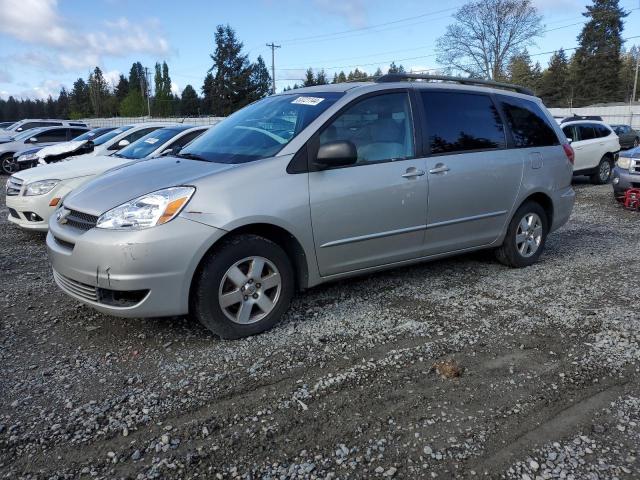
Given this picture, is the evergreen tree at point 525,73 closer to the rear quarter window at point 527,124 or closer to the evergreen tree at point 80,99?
the rear quarter window at point 527,124

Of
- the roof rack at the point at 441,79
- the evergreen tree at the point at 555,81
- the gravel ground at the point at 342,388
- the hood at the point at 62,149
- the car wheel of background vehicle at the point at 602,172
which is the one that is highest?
the evergreen tree at the point at 555,81

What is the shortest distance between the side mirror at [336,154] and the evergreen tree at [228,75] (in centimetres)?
7102

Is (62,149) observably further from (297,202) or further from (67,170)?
(297,202)

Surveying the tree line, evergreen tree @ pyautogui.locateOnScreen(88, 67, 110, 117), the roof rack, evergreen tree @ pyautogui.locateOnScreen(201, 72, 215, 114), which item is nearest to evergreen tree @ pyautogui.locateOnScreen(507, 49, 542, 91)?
the tree line

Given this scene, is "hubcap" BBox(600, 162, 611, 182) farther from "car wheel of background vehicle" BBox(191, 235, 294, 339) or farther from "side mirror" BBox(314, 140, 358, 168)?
"car wheel of background vehicle" BBox(191, 235, 294, 339)

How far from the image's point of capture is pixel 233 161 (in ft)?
12.6

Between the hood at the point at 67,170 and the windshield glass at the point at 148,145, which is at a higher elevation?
the windshield glass at the point at 148,145

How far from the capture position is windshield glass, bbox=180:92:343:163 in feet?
12.9

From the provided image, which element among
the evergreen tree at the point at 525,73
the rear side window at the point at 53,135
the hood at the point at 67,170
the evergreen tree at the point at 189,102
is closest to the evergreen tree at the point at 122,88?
the evergreen tree at the point at 189,102

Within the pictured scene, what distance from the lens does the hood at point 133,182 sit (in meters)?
3.52

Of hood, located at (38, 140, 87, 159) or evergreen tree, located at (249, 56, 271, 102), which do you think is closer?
hood, located at (38, 140, 87, 159)

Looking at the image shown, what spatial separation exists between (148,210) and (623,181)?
9.23 metres

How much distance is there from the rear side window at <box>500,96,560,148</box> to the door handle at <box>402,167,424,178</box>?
1476 millimetres

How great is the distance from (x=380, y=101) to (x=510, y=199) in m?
1.79
